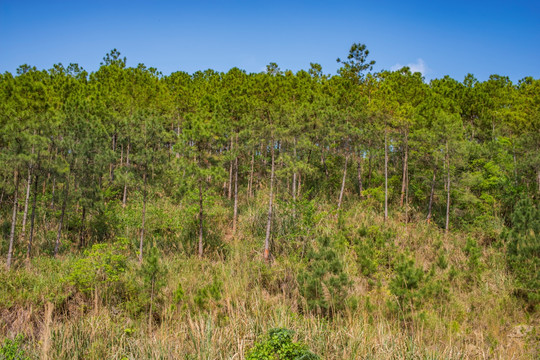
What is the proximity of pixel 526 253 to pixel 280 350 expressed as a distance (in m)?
9.30

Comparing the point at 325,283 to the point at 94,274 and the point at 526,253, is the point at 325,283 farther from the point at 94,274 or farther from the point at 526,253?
the point at 94,274

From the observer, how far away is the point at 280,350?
16.8 feet

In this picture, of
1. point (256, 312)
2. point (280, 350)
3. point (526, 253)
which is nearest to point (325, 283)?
point (256, 312)

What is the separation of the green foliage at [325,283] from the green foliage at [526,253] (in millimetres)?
5693

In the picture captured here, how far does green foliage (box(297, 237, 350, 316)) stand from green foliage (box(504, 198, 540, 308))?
569 centimetres

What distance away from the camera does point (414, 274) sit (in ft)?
26.8

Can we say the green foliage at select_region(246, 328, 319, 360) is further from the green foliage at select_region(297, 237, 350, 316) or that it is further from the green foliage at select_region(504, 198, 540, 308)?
the green foliage at select_region(504, 198, 540, 308)

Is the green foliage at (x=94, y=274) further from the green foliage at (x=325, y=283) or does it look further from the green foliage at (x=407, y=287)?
the green foliage at (x=407, y=287)

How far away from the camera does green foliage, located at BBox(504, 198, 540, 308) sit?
30.3ft

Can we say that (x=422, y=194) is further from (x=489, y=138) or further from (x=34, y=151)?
(x=34, y=151)

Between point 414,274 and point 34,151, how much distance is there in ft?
49.5

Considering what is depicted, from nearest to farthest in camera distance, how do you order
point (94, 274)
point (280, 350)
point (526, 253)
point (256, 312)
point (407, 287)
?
point (280, 350) → point (256, 312) → point (407, 287) → point (526, 253) → point (94, 274)

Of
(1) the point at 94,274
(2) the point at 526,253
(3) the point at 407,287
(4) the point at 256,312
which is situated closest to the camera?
(4) the point at 256,312

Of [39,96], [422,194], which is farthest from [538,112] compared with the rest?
[39,96]
